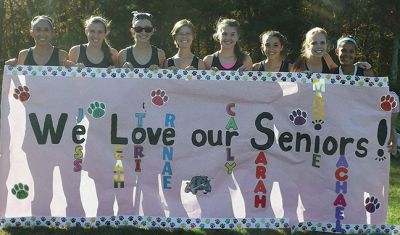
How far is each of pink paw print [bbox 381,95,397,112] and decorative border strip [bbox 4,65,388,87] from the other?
11 centimetres

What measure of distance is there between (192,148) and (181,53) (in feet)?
3.39

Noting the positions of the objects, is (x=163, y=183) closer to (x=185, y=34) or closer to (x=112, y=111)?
(x=112, y=111)

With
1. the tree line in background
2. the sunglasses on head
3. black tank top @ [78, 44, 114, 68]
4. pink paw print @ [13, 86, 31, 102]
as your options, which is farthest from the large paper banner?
the tree line in background

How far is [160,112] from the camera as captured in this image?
181 inches

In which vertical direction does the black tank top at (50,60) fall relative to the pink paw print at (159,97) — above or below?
above

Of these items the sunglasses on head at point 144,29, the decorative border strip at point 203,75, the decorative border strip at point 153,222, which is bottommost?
the decorative border strip at point 153,222

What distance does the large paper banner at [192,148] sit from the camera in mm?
4539

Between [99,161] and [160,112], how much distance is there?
711 millimetres

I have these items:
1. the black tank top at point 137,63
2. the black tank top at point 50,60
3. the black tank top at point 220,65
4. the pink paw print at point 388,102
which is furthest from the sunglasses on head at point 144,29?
the pink paw print at point 388,102

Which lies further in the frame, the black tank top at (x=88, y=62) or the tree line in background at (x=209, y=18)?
the tree line in background at (x=209, y=18)

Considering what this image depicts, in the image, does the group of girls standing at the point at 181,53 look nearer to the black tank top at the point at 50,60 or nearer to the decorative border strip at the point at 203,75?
the black tank top at the point at 50,60

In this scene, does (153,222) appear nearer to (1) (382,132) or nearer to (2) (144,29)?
(2) (144,29)

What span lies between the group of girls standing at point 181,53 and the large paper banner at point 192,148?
13.7 inches

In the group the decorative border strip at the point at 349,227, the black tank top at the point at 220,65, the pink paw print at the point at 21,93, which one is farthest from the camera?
the black tank top at the point at 220,65
